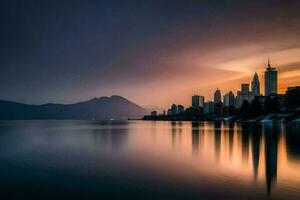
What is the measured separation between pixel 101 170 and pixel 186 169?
862 cm

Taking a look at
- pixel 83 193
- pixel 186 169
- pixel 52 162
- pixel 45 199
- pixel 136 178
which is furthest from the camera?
pixel 52 162

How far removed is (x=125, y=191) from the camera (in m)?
20.8

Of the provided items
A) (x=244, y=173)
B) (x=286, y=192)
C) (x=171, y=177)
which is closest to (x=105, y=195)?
(x=171, y=177)

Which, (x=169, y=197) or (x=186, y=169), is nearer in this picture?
(x=169, y=197)

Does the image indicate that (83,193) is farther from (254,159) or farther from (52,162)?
(254,159)

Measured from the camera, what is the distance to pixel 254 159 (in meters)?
37.1

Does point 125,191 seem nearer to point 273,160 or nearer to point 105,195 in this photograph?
point 105,195

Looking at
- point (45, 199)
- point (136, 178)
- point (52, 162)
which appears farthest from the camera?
point (52, 162)

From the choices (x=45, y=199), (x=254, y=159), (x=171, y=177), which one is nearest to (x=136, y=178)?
(x=171, y=177)

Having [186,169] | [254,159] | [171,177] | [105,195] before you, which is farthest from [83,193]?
[254,159]

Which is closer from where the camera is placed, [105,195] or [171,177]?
[105,195]

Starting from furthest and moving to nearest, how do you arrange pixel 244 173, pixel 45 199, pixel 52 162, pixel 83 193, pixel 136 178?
pixel 52 162, pixel 244 173, pixel 136 178, pixel 83 193, pixel 45 199

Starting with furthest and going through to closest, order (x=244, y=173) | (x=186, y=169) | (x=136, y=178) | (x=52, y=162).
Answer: (x=52, y=162), (x=186, y=169), (x=244, y=173), (x=136, y=178)

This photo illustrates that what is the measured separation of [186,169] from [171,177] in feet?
15.6
